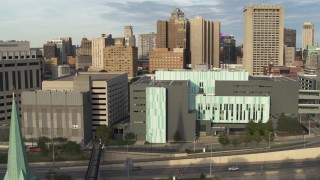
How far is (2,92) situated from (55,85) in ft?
51.3

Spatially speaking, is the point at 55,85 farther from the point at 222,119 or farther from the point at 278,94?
the point at 278,94

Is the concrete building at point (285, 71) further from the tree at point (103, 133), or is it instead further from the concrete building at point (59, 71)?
the tree at point (103, 133)

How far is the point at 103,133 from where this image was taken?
8256 centimetres

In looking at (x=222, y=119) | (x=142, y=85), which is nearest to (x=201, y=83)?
(x=222, y=119)

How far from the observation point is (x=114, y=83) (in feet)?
320

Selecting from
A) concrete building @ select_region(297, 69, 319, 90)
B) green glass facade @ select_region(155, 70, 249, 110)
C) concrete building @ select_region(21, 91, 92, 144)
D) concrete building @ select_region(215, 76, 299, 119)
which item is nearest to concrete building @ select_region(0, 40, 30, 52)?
concrete building @ select_region(21, 91, 92, 144)

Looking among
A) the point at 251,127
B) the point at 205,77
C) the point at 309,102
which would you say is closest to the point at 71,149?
the point at 251,127

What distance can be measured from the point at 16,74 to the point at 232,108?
5521cm

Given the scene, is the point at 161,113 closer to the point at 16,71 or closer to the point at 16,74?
the point at 16,74

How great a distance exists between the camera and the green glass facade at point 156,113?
85688mm

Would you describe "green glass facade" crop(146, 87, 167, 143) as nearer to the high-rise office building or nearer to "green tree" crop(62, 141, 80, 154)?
"green tree" crop(62, 141, 80, 154)

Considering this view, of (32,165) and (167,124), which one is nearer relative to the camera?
(32,165)

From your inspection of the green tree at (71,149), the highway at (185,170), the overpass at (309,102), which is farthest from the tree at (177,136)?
the overpass at (309,102)

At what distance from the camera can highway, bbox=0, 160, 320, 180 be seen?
62094mm
